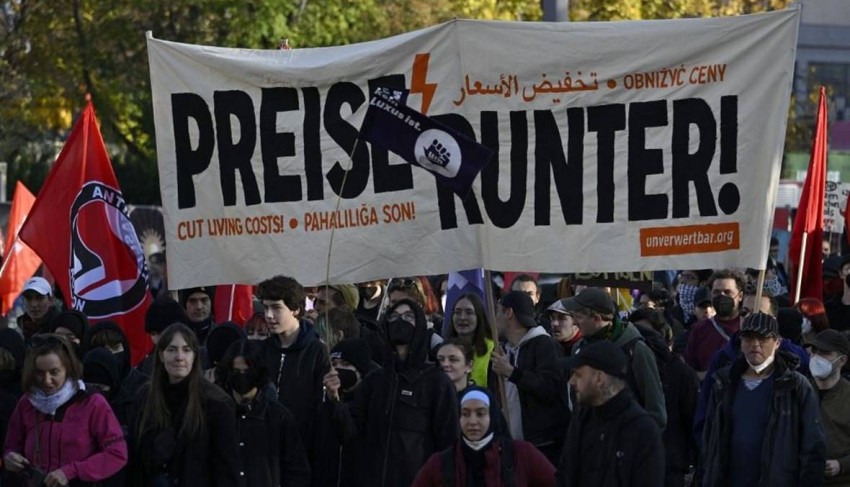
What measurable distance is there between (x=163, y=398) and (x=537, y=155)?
2.47 meters

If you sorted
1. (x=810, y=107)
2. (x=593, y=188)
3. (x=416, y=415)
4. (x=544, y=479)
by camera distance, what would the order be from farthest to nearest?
(x=810, y=107) → (x=593, y=188) → (x=416, y=415) → (x=544, y=479)

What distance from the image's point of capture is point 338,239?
9180 millimetres

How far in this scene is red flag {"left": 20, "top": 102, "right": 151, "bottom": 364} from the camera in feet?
35.2

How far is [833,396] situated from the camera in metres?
9.20

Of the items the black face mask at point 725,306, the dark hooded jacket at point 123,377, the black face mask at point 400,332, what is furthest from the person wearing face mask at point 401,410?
the black face mask at point 725,306

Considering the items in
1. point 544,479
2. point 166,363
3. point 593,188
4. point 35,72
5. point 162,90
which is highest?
point 35,72

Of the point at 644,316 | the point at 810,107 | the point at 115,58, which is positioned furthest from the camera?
the point at 810,107

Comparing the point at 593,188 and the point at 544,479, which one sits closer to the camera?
the point at 544,479

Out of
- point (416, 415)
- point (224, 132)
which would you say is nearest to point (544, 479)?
point (416, 415)

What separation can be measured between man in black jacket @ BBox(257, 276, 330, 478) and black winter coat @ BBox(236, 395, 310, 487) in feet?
2.04

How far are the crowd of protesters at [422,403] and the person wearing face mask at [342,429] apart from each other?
10 mm

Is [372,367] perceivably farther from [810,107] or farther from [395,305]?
[810,107]

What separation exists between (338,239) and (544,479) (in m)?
2.43

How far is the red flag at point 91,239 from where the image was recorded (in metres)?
10.7
